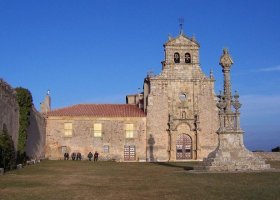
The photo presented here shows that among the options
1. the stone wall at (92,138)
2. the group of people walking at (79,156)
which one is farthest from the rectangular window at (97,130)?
the group of people walking at (79,156)

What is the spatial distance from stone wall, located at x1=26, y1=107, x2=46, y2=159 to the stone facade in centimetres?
1133

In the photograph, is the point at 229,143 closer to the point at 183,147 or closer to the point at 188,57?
the point at 183,147

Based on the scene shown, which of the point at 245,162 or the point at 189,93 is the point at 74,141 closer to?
the point at 189,93

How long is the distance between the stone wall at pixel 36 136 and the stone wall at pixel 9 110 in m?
5.25

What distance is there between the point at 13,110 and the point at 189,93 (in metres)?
25.0

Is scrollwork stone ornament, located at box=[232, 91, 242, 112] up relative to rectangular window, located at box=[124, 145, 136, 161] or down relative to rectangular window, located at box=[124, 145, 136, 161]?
up

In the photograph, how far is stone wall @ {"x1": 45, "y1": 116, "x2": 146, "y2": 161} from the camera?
4996 cm

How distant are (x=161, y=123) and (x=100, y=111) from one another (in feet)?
23.9

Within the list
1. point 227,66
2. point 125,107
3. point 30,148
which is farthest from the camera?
point 125,107

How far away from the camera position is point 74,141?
50.1 meters

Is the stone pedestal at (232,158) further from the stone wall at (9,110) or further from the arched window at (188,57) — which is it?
the arched window at (188,57)

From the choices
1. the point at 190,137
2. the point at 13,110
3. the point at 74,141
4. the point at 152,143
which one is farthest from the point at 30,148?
the point at 190,137

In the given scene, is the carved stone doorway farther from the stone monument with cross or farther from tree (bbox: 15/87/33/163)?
the stone monument with cross

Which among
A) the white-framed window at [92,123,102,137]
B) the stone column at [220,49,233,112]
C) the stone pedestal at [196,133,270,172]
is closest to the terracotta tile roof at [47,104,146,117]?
the white-framed window at [92,123,102,137]
